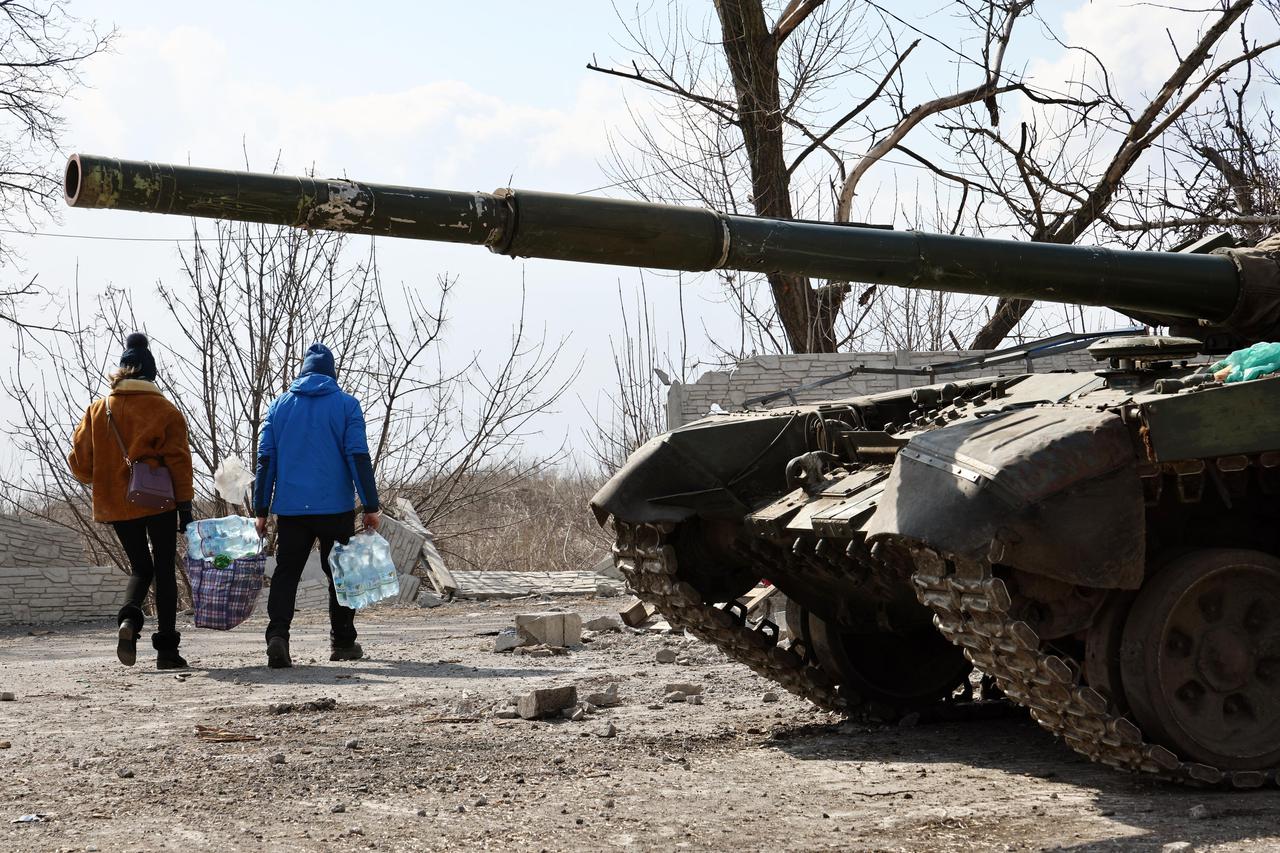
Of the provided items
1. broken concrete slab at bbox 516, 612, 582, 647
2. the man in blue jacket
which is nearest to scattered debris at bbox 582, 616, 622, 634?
broken concrete slab at bbox 516, 612, 582, 647

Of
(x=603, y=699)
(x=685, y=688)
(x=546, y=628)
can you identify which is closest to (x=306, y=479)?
(x=546, y=628)

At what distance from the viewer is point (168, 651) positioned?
26.7ft

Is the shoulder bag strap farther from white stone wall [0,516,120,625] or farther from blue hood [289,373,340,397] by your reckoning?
white stone wall [0,516,120,625]

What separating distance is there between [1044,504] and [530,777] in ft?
6.42

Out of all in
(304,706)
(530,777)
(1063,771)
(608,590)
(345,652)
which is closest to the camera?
(530,777)

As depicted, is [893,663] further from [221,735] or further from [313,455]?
[313,455]

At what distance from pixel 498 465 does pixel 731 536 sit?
35.9 feet

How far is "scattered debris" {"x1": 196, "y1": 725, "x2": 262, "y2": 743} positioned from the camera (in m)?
5.71

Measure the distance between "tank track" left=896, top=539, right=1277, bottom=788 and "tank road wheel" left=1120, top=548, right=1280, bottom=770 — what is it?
85mm

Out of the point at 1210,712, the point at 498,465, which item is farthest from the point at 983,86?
the point at 1210,712

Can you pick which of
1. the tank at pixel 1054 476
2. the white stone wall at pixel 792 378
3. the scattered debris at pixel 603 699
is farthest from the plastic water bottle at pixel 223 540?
the white stone wall at pixel 792 378

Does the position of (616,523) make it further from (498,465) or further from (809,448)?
(498,465)

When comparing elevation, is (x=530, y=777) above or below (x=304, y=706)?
below

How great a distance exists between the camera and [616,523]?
251 inches
